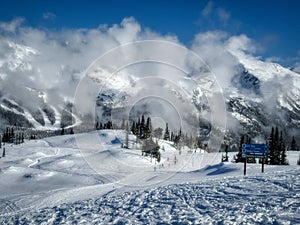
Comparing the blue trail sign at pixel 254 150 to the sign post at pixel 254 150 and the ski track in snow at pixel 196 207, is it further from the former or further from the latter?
the ski track in snow at pixel 196 207

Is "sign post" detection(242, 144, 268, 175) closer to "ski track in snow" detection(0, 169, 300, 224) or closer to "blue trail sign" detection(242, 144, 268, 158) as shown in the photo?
"blue trail sign" detection(242, 144, 268, 158)

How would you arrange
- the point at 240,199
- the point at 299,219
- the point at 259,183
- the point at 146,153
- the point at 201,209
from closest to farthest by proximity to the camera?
1. the point at 299,219
2. the point at 201,209
3. the point at 240,199
4. the point at 259,183
5. the point at 146,153

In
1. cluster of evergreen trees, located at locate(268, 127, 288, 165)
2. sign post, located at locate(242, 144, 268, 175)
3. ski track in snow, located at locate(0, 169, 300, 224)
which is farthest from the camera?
cluster of evergreen trees, located at locate(268, 127, 288, 165)

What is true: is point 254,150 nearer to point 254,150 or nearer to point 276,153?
point 254,150

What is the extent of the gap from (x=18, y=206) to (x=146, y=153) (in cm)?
6503

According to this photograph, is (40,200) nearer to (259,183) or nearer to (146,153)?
(259,183)

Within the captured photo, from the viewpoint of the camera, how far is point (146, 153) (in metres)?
94.1

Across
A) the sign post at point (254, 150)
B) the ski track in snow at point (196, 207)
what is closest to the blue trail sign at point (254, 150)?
the sign post at point (254, 150)

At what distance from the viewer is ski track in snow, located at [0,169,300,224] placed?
15734mm

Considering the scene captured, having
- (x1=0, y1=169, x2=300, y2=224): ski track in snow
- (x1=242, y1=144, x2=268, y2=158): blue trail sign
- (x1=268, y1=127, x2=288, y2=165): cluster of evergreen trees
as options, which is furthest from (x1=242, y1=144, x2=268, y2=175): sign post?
(x1=268, y1=127, x2=288, y2=165): cluster of evergreen trees

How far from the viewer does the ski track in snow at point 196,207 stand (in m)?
15.7

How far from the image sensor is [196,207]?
18219 mm

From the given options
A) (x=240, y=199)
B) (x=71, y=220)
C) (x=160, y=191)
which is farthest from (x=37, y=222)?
(x=240, y=199)

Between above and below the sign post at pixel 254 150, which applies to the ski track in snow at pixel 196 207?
below
